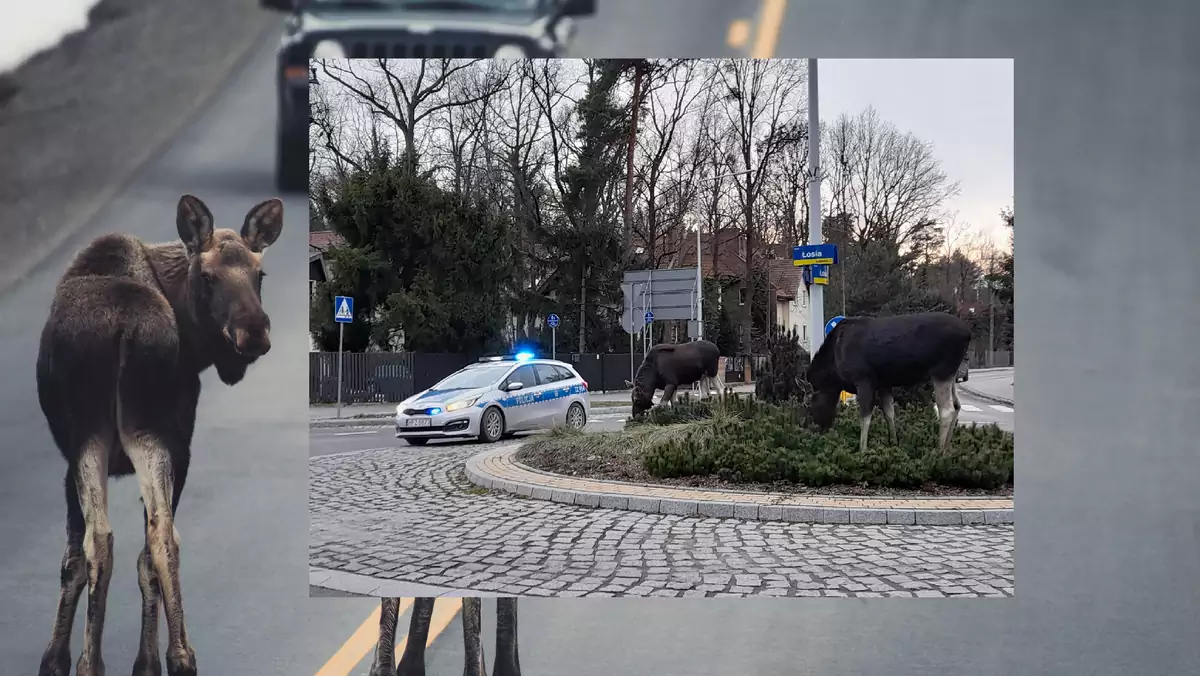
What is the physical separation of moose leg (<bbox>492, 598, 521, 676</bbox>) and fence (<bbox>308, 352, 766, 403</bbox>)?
1.13 m

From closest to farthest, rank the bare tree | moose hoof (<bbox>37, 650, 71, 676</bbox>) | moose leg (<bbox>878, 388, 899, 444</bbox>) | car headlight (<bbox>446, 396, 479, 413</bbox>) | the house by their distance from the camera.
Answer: moose hoof (<bbox>37, 650, 71, 676</bbox>)
the bare tree
car headlight (<bbox>446, 396, 479, 413</bbox>)
the house
moose leg (<bbox>878, 388, 899, 444</bbox>)

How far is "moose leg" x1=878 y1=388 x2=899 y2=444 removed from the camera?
466cm

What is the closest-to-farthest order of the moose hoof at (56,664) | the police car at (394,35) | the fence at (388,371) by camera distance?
the moose hoof at (56,664)
the police car at (394,35)
the fence at (388,371)

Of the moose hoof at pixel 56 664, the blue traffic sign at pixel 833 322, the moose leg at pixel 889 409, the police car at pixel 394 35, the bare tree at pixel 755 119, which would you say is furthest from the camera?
the moose leg at pixel 889 409

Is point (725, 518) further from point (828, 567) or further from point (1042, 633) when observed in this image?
point (1042, 633)

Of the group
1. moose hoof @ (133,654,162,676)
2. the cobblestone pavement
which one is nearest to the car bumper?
the cobblestone pavement

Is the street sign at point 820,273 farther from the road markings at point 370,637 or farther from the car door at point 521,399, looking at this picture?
the road markings at point 370,637

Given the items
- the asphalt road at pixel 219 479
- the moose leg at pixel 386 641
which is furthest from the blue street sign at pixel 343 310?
the moose leg at pixel 386 641

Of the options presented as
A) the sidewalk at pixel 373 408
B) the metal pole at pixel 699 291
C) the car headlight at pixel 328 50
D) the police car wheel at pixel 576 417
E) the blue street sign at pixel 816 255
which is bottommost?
the police car wheel at pixel 576 417

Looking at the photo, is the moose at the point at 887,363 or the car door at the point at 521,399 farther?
the moose at the point at 887,363

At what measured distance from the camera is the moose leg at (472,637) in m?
4.06

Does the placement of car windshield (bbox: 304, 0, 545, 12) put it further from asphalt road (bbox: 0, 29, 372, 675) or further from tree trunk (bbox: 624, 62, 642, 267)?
tree trunk (bbox: 624, 62, 642, 267)

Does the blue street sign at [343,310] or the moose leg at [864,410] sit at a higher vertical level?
the blue street sign at [343,310]

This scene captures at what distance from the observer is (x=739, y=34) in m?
4.02
